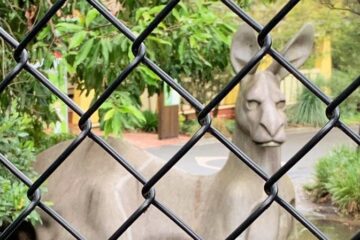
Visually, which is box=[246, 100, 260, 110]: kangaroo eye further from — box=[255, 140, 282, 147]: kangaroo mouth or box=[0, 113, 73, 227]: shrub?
box=[0, 113, 73, 227]: shrub

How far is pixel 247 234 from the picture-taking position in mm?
2930

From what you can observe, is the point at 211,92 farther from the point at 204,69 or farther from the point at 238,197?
the point at 238,197

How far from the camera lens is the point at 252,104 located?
Result: 298cm

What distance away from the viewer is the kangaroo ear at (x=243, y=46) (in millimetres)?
2936

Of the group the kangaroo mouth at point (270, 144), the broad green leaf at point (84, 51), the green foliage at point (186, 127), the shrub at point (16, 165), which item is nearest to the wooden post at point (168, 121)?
the green foliage at point (186, 127)

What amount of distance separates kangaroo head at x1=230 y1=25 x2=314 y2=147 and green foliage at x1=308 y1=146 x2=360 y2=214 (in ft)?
16.5

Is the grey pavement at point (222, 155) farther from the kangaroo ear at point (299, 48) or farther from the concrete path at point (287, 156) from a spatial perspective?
the kangaroo ear at point (299, 48)

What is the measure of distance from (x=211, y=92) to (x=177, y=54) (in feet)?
30.5

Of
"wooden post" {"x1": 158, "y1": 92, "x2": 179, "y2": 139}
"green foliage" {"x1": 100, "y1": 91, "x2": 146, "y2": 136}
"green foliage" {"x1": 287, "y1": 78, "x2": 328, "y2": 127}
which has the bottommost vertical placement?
"green foliage" {"x1": 287, "y1": 78, "x2": 328, "y2": 127}

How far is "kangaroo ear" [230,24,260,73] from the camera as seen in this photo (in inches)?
116

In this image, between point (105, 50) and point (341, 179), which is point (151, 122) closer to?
point (341, 179)

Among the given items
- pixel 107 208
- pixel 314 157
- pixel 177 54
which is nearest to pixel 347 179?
pixel 314 157

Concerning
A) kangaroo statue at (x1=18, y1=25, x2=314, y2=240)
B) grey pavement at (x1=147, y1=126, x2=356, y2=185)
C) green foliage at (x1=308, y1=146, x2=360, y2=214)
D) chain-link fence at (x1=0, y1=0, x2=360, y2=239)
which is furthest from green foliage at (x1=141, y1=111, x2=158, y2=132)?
chain-link fence at (x1=0, y1=0, x2=360, y2=239)

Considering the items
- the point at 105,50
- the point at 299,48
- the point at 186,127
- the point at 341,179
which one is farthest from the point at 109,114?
the point at 186,127
